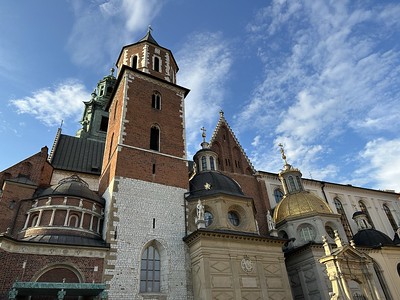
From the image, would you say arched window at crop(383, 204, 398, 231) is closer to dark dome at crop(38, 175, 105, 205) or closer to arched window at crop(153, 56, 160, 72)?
arched window at crop(153, 56, 160, 72)

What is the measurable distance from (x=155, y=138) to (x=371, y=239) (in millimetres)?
19354

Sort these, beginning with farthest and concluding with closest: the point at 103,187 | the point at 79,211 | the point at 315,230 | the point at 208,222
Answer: the point at 315,230 < the point at 103,187 < the point at 208,222 < the point at 79,211

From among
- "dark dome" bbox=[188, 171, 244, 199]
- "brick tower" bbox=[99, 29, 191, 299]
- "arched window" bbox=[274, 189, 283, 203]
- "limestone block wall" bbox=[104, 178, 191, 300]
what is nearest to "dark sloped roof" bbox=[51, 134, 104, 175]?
"brick tower" bbox=[99, 29, 191, 299]

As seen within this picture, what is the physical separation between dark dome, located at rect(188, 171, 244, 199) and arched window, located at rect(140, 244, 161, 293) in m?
4.25

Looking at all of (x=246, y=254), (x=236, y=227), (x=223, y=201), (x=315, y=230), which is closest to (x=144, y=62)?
(x=223, y=201)

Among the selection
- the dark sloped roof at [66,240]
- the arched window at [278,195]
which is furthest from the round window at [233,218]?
the arched window at [278,195]

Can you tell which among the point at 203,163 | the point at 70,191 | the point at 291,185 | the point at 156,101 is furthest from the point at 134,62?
the point at 291,185

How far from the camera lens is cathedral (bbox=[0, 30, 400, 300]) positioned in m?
14.3

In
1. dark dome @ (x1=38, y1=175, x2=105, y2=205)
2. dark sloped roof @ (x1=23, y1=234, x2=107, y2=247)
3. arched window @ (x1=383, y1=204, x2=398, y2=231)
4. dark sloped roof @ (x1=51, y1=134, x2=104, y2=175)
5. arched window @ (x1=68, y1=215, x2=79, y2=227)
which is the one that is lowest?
dark sloped roof @ (x1=23, y1=234, x2=107, y2=247)

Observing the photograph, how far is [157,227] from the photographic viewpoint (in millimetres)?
17062

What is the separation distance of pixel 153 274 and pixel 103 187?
704 centimetres

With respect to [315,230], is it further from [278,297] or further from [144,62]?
[144,62]

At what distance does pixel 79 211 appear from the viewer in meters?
16.5

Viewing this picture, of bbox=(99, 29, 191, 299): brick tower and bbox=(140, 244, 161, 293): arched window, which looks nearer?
bbox=(140, 244, 161, 293): arched window
